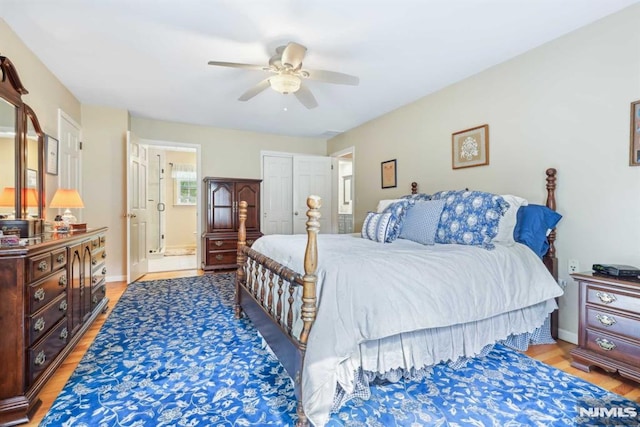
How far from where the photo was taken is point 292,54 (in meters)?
2.36

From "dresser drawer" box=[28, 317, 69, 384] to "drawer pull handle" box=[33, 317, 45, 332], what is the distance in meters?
0.08

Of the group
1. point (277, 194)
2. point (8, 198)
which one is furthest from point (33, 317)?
point (277, 194)

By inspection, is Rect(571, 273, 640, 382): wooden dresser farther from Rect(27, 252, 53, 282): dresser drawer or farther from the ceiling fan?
Rect(27, 252, 53, 282): dresser drawer

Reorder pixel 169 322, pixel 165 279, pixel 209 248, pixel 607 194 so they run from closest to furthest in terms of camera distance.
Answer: pixel 607 194
pixel 169 322
pixel 165 279
pixel 209 248

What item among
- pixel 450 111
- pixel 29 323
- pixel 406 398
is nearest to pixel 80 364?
pixel 29 323

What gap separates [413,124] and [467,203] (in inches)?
69.2

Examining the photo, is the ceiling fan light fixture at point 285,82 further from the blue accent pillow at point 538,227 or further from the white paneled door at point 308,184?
the white paneled door at point 308,184

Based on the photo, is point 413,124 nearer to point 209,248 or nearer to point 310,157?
point 310,157

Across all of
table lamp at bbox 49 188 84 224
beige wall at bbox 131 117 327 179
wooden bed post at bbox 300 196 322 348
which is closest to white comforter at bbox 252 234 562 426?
wooden bed post at bbox 300 196 322 348

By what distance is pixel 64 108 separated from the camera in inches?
136

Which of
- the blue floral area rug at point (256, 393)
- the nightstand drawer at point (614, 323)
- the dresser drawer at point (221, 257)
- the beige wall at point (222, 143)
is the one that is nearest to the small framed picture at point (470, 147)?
the nightstand drawer at point (614, 323)

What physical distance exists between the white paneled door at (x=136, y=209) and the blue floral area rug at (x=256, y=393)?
2.01m

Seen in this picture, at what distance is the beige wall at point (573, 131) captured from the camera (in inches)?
82.2

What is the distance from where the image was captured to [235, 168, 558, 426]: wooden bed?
4.83 ft
